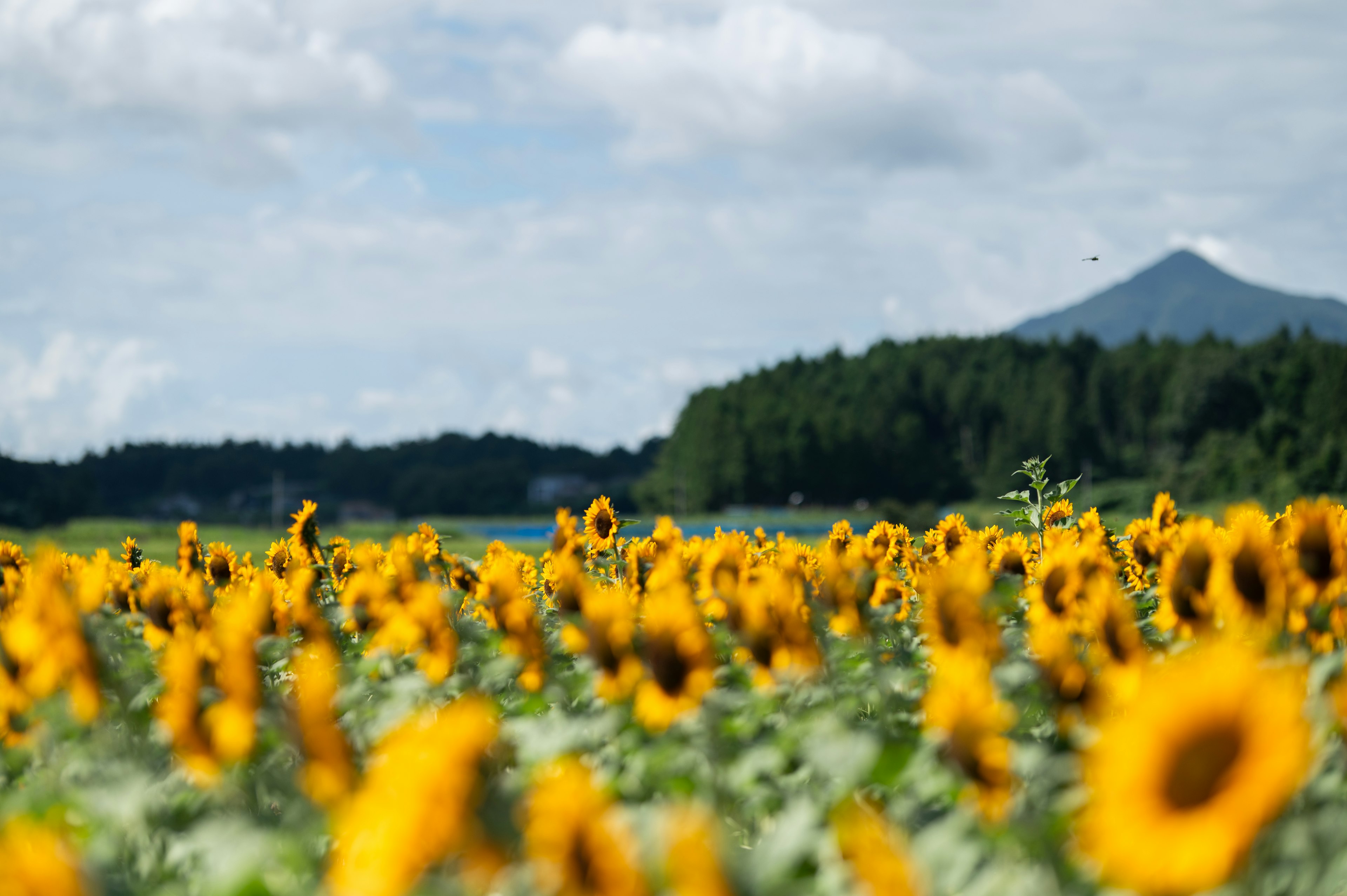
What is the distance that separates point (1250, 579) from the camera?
136 inches

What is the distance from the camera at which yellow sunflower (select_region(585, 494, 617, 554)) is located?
20.9 ft

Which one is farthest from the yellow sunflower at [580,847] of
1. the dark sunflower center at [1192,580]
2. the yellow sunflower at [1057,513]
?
the yellow sunflower at [1057,513]

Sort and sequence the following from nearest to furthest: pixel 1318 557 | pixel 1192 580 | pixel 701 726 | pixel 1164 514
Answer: pixel 701 726
pixel 1192 580
pixel 1318 557
pixel 1164 514

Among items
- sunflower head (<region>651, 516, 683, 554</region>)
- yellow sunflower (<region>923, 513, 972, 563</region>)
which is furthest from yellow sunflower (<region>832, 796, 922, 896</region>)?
yellow sunflower (<region>923, 513, 972, 563</region>)

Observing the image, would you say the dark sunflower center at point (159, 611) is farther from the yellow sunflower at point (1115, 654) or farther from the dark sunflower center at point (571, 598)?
the yellow sunflower at point (1115, 654)

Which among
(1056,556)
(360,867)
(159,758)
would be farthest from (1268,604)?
(159,758)

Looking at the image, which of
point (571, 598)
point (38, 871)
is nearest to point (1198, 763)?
point (38, 871)

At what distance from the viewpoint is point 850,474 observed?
374ft

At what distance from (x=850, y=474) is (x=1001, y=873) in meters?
112

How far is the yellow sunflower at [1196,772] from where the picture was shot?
6.49 ft

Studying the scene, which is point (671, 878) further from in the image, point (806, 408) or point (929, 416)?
point (929, 416)

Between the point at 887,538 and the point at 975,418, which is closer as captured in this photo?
the point at 887,538

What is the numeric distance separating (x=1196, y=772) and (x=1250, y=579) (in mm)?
1572

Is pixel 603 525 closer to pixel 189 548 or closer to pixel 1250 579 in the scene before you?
pixel 189 548
